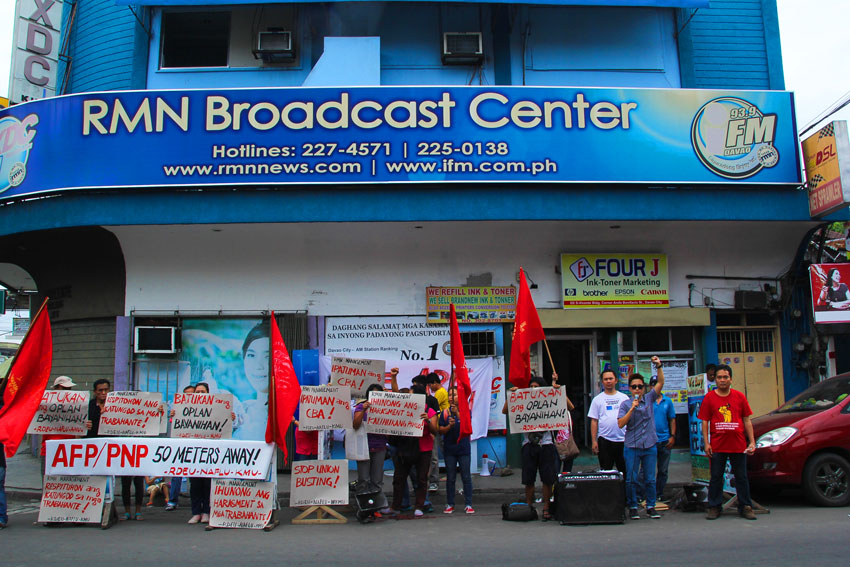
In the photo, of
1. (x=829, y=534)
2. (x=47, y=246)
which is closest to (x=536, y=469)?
(x=829, y=534)

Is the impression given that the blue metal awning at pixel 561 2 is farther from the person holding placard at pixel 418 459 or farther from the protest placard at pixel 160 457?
the protest placard at pixel 160 457

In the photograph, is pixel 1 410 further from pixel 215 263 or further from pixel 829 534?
pixel 829 534

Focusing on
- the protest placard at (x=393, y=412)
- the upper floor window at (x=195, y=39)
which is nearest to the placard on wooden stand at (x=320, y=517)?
the protest placard at (x=393, y=412)

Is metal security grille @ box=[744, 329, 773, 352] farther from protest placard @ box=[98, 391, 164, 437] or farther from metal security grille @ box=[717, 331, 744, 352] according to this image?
protest placard @ box=[98, 391, 164, 437]

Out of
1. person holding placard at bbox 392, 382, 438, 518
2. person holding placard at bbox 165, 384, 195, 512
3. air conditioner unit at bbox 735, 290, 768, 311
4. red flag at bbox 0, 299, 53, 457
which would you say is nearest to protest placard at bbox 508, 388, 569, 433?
person holding placard at bbox 392, 382, 438, 518

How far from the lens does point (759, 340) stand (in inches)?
519

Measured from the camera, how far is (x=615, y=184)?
1179cm

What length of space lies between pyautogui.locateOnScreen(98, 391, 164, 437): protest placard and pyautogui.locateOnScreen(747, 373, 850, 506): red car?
24.6 ft

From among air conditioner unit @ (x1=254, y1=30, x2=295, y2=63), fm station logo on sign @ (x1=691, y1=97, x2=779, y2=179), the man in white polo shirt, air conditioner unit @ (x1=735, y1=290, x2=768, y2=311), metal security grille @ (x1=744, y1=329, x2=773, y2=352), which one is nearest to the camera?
the man in white polo shirt

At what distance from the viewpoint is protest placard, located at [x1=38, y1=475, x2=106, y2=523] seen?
8.13 meters

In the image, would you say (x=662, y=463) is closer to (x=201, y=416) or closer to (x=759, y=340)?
(x=759, y=340)

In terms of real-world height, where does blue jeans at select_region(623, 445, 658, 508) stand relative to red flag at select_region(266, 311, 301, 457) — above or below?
below

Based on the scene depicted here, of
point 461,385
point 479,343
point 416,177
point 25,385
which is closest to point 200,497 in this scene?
point 25,385

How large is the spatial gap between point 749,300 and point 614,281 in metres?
2.58
